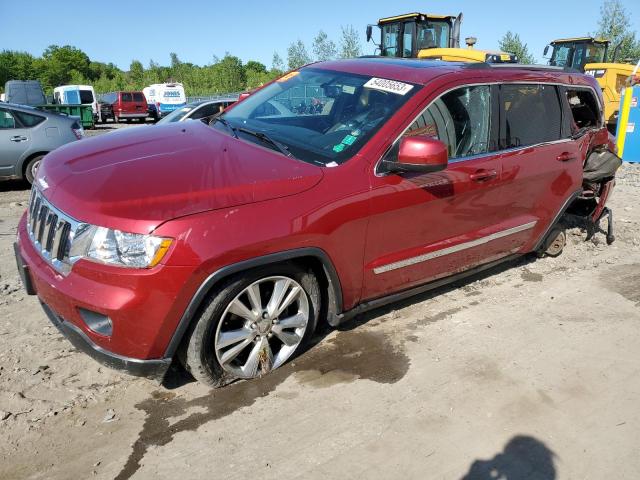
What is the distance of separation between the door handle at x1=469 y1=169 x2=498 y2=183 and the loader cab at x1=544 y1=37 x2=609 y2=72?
15.5 m

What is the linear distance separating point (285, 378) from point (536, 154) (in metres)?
2.59

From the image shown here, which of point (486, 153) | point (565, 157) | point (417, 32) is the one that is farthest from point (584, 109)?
point (417, 32)

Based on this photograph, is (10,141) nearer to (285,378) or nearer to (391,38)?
(285,378)

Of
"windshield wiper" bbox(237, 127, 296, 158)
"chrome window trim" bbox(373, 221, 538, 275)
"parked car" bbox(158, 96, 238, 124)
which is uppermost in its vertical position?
"windshield wiper" bbox(237, 127, 296, 158)

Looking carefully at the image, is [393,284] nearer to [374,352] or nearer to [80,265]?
[374,352]

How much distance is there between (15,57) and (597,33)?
64.0 metres

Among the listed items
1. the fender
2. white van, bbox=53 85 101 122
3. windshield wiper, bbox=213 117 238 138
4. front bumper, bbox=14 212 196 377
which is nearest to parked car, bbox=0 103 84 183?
windshield wiper, bbox=213 117 238 138

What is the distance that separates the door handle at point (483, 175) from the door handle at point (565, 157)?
2.93 feet

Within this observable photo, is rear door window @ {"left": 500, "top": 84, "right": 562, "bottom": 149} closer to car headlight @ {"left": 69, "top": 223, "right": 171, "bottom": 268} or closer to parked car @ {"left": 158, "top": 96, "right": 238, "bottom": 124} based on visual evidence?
car headlight @ {"left": 69, "top": 223, "right": 171, "bottom": 268}

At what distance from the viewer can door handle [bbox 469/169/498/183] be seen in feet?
11.7

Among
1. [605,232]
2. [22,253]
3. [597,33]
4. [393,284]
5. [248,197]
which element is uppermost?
[597,33]

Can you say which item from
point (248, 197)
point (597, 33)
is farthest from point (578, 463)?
point (597, 33)

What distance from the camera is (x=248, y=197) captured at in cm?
262

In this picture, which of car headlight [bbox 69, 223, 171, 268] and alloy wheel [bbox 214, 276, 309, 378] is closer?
car headlight [bbox 69, 223, 171, 268]
